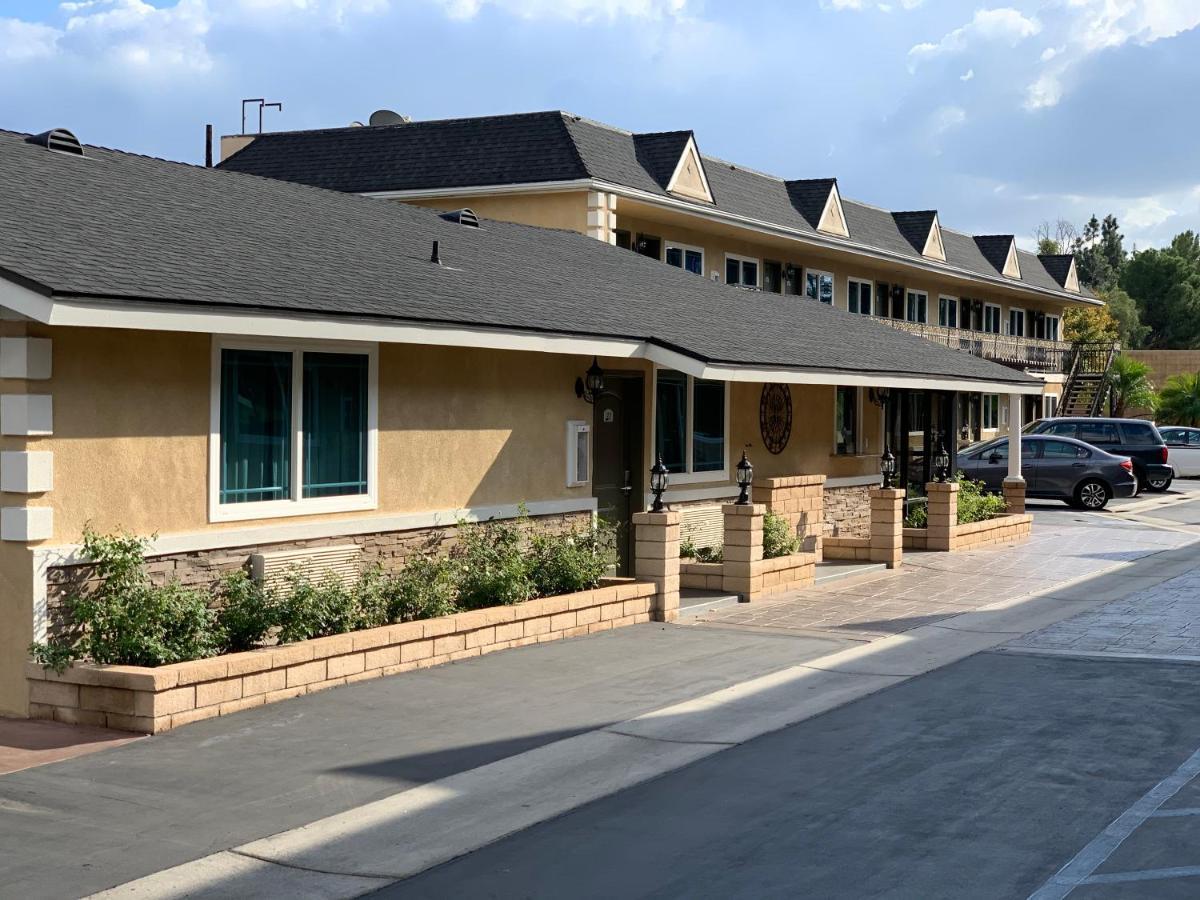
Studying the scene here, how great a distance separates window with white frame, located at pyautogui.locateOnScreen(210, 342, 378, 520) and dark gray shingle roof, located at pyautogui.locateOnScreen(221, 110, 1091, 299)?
13861 millimetres

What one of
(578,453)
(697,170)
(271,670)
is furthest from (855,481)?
(271,670)

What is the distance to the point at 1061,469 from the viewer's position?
32.4 meters

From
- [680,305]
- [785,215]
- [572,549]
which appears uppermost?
[785,215]

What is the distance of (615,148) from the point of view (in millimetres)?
28188

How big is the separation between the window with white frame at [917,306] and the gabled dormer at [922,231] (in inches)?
50.4

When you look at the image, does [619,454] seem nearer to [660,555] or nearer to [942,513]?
[660,555]

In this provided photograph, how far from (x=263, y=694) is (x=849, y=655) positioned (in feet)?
18.0

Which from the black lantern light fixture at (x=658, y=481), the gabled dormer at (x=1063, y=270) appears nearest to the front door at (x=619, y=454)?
the black lantern light fixture at (x=658, y=481)

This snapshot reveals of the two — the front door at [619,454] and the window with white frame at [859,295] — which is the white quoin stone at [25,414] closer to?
the front door at [619,454]

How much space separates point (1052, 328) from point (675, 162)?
34.1m

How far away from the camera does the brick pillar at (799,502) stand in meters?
19.2

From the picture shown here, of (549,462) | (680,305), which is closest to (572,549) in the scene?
(549,462)

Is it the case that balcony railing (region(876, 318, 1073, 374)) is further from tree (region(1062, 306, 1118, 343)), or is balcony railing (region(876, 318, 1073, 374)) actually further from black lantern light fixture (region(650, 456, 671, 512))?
black lantern light fixture (region(650, 456, 671, 512))

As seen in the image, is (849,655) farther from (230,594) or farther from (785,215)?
(785,215)
